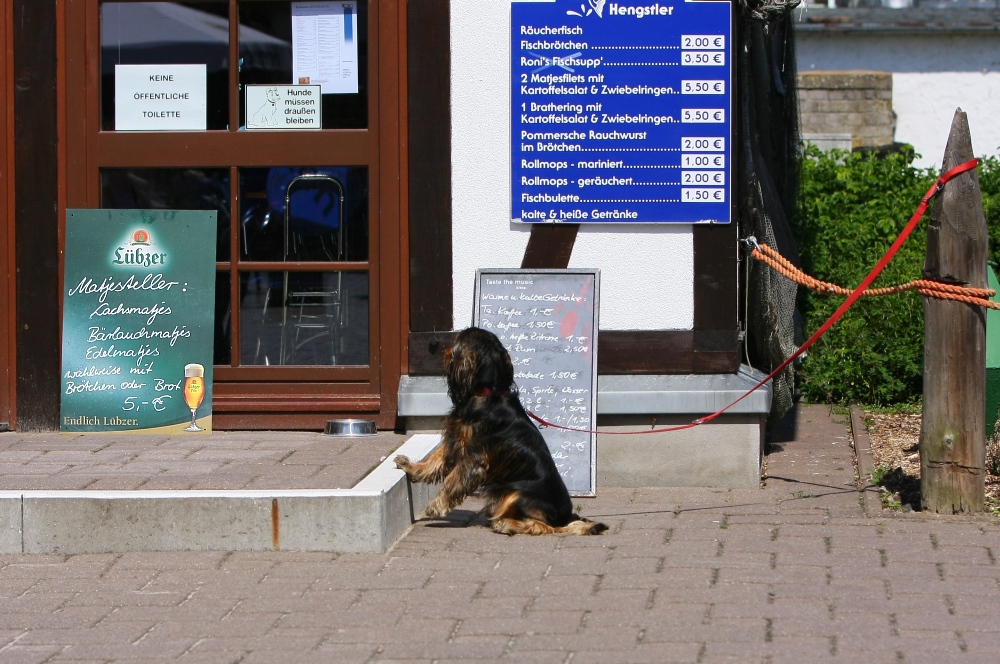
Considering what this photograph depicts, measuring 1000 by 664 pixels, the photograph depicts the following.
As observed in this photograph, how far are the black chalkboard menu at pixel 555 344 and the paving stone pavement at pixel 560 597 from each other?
61cm

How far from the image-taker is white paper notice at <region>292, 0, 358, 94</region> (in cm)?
740

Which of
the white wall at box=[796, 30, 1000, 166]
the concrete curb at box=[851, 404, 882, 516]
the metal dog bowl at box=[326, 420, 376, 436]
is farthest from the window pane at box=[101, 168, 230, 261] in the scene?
the white wall at box=[796, 30, 1000, 166]

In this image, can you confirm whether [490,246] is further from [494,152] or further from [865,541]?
[865,541]

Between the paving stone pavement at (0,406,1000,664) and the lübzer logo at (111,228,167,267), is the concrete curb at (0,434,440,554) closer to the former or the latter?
the paving stone pavement at (0,406,1000,664)

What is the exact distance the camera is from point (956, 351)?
20.2 feet

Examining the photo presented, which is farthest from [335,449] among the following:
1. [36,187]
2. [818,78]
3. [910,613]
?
[818,78]

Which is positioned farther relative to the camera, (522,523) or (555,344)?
(555,344)

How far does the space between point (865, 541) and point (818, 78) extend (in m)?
11.1

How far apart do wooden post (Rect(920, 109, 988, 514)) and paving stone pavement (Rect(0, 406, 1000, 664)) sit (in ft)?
0.68

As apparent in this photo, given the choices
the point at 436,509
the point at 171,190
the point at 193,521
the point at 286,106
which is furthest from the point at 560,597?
the point at 171,190

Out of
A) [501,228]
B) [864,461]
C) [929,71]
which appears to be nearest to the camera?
[501,228]

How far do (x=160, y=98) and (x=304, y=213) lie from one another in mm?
1083

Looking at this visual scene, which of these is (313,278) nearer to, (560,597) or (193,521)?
(193,521)

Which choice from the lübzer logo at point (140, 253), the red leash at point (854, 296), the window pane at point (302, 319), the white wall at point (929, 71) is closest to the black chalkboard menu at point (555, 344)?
the red leash at point (854, 296)
